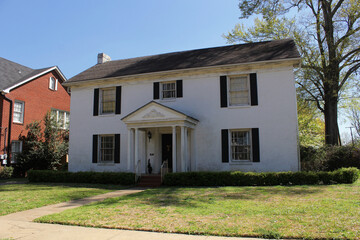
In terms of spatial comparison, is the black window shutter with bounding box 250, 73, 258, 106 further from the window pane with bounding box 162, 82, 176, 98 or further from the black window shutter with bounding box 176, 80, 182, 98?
the window pane with bounding box 162, 82, 176, 98

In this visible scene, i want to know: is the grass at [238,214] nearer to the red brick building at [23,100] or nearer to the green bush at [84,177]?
the green bush at [84,177]

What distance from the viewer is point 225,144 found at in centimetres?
1530

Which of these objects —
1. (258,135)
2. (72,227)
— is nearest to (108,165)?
(258,135)

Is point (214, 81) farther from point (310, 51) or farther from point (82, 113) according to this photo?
point (310, 51)

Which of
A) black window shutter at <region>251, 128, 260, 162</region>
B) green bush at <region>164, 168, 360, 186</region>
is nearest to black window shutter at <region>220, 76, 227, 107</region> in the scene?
black window shutter at <region>251, 128, 260, 162</region>

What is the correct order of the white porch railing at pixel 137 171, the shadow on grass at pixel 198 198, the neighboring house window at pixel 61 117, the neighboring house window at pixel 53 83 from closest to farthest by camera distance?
the shadow on grass at pixel 198 198
the white porch railing at pixel 137 171
the neighboring house window at pixel 61 117
the neighboring house window at pixel 53 83

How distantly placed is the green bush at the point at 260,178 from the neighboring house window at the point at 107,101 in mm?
6637

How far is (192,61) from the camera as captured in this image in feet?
56.7

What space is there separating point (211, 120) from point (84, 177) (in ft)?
25.8

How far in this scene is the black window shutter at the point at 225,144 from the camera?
15202 millimetres

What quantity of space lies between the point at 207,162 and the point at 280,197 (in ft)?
21.3

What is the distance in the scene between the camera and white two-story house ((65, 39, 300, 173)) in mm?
14727

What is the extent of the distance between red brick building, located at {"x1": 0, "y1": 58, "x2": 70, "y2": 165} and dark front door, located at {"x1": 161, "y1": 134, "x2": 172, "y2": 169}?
37.8 feet

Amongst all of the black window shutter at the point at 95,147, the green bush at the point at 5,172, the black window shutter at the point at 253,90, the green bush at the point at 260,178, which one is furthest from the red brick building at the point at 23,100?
the black window shutter at the point at 253,90
